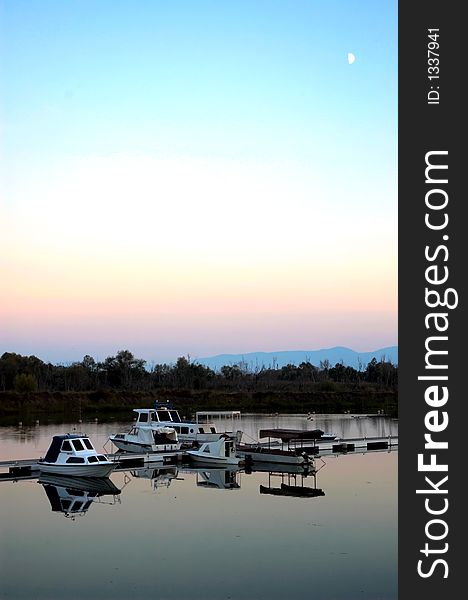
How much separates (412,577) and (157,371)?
108217 millimetres

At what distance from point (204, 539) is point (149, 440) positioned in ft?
66.0

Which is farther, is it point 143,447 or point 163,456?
point 143,447

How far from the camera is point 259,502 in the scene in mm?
27500

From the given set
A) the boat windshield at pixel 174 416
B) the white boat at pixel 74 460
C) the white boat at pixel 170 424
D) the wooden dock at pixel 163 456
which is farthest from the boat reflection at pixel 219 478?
the boat windshield at pixel 174 416

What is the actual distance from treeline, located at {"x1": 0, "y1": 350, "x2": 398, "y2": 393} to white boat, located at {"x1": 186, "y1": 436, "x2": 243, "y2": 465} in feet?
159

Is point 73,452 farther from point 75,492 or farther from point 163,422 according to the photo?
point 163,422

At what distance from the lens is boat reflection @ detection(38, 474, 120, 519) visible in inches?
1043

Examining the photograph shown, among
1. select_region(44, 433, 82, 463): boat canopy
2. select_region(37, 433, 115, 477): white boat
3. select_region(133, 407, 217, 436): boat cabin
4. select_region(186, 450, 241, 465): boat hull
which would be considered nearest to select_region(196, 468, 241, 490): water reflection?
select_region(186, 450, 241, 465): boat hull

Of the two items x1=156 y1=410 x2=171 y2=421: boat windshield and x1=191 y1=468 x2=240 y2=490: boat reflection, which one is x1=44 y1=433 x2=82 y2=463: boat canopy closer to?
x1=191 y1=468 x2=240 y2=490: boat reflection

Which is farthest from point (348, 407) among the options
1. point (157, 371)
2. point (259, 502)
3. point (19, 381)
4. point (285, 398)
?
point (259, 502)

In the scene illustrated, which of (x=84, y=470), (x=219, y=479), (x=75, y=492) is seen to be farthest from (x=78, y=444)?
(x=219, y=479)

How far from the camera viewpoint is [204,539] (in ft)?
70.5

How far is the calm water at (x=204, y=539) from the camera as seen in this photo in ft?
56.5

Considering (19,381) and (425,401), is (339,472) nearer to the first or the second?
(425,401)
